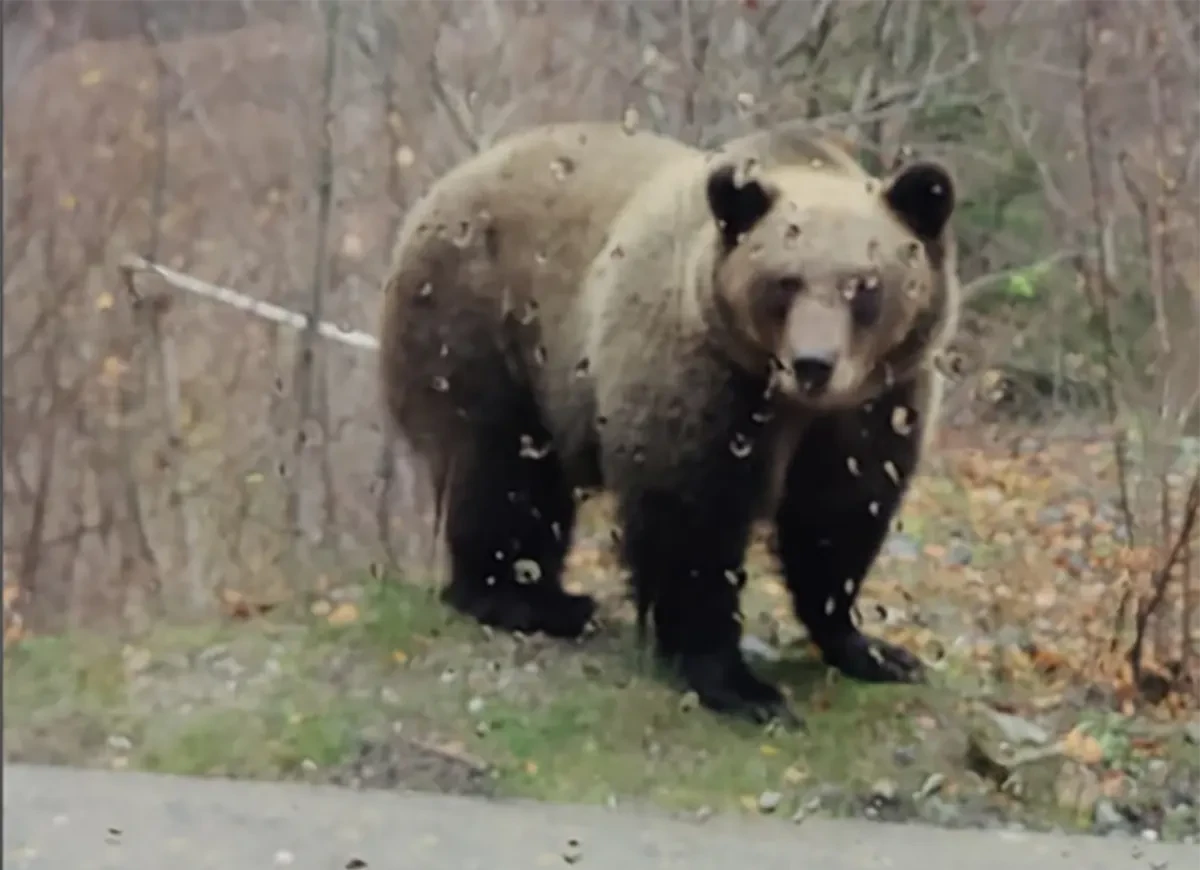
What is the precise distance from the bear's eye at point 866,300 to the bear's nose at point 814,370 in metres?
0.05

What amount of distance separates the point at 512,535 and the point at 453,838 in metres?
0.33

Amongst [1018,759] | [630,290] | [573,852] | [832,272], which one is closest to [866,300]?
[832,272]

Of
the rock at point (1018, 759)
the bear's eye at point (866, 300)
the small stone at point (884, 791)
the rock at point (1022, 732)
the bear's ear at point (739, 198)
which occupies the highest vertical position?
the bear's ear at point (739, 198)

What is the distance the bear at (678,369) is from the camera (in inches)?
80.3

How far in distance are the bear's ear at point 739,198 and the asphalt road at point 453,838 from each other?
24.2 inches

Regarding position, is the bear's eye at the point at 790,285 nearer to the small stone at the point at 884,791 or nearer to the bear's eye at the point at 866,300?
the bear's eye at the point at 866,300

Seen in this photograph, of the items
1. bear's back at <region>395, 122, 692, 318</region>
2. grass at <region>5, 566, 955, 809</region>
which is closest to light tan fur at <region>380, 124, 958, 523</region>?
bear's back at <region>395, 122, 692, 318</region>

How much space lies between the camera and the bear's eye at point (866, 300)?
2.00m

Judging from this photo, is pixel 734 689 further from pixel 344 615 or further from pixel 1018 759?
pixel 344 615

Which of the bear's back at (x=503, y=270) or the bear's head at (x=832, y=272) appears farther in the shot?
the bear's back at (x=503, y=270)

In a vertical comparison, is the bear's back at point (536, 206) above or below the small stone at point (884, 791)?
above

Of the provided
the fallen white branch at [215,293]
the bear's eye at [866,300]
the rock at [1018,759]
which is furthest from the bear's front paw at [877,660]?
the fallen white branch at [215,293]

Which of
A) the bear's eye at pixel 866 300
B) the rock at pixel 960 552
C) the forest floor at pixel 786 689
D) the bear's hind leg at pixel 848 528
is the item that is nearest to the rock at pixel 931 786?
the forest floor at pixel 786 689

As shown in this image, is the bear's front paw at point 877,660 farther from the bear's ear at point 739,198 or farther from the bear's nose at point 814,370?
the bear's ear at point 739,198
